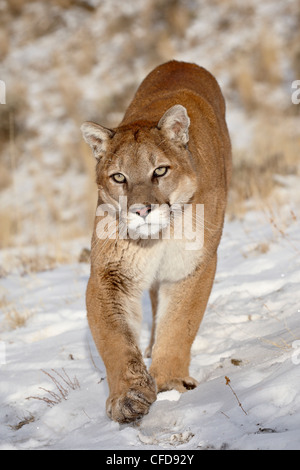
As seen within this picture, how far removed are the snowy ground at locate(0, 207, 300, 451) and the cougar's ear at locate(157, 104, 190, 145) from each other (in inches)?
52.4

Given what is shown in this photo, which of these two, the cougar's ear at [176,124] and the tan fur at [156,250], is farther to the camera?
the cougar's ear at [176,124]

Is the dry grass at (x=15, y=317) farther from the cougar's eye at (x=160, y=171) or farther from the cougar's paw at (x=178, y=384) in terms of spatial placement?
the cougar's eye at (x=160, y=171)

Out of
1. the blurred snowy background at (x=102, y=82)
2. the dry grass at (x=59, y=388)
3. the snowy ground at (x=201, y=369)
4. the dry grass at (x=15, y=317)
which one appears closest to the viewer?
the snowy ground at (x=201, y=369)

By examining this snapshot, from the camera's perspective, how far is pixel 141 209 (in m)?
3.29

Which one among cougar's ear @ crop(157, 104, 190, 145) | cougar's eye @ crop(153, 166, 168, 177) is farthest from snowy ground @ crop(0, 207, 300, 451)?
cougar's ear @ crop(157, 104, 190, 145)

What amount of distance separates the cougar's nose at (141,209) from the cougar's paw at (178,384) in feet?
3.20

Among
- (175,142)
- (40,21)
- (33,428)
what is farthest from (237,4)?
(33,428)

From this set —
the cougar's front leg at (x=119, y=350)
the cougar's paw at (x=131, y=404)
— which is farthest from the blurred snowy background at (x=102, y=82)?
the cougar's paw at (x=131, y=404)

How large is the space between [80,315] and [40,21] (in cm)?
1649

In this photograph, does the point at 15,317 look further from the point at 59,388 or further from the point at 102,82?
the point at 102,82

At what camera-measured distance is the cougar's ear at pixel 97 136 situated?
3742mm

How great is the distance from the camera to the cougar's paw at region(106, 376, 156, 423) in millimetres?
2843

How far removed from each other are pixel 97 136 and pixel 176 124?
52cm
